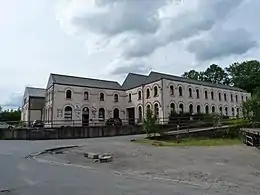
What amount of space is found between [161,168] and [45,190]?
18.8 feet

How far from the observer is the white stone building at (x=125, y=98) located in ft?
162

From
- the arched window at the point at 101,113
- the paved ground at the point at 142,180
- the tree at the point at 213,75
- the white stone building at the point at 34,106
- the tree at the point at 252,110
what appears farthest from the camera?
the tree at the point at 213,75

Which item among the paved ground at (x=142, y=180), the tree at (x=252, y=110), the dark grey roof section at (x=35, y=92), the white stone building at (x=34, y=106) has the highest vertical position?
the dark grey roof section at (x=35, y=92)

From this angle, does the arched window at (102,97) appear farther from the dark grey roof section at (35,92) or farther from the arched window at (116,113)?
the dark grey roof section at (35,92)

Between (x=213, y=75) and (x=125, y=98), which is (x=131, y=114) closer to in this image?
(x=125, y=98)

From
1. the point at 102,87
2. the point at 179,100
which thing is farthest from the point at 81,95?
the point at 179,100

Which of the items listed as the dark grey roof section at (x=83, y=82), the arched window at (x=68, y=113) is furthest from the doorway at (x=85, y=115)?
the dark grey roof section at (x=83, y=82)

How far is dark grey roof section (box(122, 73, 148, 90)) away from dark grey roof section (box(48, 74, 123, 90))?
1.60 metres

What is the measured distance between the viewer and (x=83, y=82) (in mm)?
54156

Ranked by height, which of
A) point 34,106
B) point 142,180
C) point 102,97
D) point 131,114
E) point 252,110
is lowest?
point 142,180

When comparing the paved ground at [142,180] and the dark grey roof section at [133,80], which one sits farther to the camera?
the dark grey roof section at [133,80]

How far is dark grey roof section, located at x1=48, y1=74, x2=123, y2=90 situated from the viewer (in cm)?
5138

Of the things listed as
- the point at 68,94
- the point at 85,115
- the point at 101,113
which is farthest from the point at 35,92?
the point at 101,113

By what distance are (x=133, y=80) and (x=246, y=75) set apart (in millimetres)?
38104
